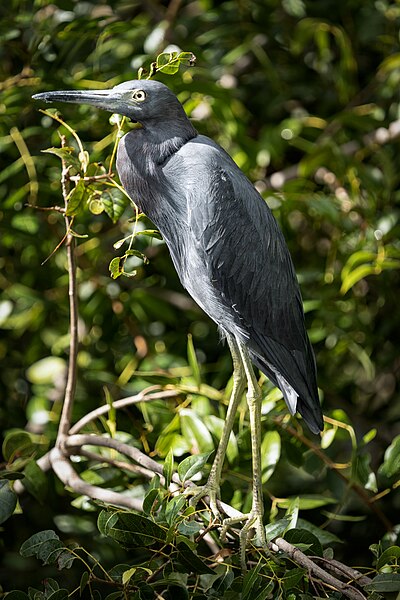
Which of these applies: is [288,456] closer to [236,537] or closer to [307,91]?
[236,537]

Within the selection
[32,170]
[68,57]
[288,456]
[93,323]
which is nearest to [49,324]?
[93,323]

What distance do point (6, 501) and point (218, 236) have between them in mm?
405

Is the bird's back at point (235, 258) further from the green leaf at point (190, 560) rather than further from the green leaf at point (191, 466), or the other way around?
the green leaf at point (190, 560)

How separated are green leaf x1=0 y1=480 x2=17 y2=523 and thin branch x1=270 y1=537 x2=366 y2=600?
32 cm

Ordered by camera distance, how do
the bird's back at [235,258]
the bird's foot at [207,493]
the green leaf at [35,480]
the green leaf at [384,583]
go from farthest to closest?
the green leaf at [35,480] → the bird's foot at [207,493] → the bird's back at [235,258] → the green leaf at [384,583]

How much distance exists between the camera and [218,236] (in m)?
0.96

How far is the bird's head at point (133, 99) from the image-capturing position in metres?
0.91

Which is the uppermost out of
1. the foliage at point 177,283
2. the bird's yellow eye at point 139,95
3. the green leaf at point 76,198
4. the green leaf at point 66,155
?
the bird's yellow eye at point 139,95

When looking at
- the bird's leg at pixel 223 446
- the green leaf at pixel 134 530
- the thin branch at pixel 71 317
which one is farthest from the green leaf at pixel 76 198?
the green leaf at pixel 134 530

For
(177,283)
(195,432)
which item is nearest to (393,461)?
(195,432)

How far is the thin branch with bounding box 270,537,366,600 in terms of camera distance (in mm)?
874

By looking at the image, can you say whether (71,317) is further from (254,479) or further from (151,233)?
(254,479)

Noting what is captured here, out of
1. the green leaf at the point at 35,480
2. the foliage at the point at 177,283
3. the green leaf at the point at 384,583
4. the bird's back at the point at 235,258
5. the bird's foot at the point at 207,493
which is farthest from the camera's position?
the foliage at the point at 177,283

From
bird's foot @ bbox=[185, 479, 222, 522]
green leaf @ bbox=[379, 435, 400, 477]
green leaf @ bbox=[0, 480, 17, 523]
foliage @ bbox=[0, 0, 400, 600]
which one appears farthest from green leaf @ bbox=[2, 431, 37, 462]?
green leaf @ bbox=[379, 435, 400, 477]
